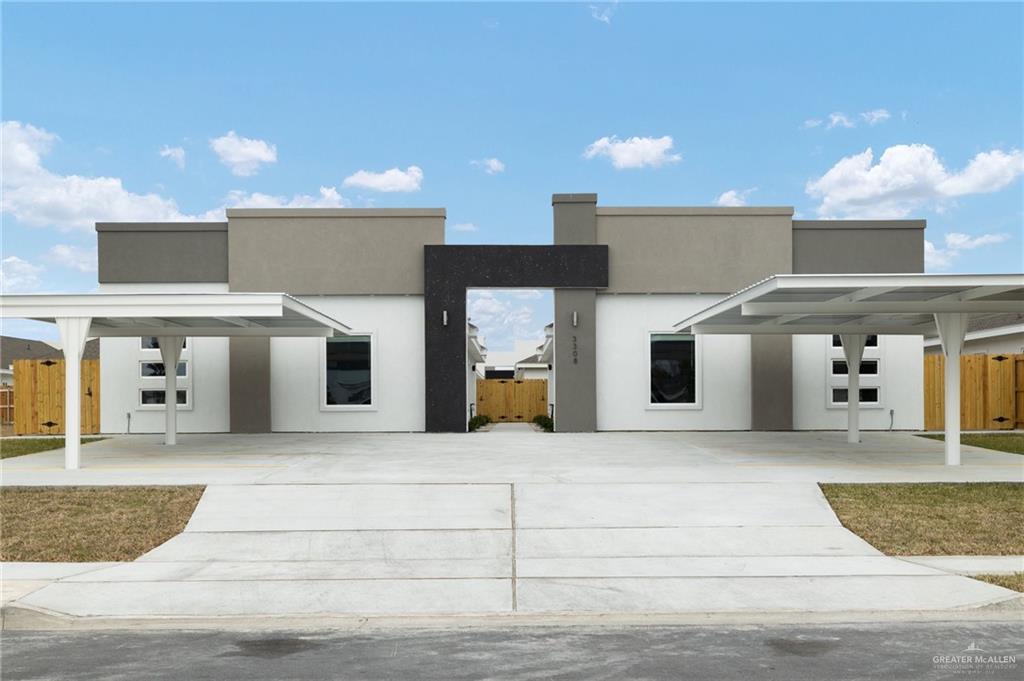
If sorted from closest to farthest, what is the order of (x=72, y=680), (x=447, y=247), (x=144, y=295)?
1. (x=72, y=680)
2. (x=144, y=295)
3. (x=447, y=247)

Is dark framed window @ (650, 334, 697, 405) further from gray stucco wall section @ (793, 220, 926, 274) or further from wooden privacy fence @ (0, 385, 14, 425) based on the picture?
wooden privacy fence @ (0, 385, 14, 425)

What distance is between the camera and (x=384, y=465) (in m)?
14.9

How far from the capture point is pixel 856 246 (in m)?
22.6

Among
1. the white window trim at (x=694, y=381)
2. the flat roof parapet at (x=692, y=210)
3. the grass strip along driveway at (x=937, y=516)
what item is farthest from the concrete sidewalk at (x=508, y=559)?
the flat roof parapet at (x=692, y=210)

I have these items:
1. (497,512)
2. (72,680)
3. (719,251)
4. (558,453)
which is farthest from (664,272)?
(72,680)

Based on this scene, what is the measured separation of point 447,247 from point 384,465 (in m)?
8.44

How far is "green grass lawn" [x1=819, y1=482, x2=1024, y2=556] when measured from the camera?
10406 mm

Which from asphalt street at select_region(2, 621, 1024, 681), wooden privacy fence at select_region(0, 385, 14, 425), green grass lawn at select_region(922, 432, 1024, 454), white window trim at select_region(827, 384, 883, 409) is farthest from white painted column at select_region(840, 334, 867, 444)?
wooden privacy fence at select_region(0, 385, 14, 425)

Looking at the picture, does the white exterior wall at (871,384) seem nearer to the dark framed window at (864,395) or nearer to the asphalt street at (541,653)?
the dark framed window at (864,395)

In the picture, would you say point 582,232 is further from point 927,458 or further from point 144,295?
point 144,295

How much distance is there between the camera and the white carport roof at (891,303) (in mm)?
13219

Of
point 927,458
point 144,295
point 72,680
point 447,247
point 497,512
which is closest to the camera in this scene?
point 72,680

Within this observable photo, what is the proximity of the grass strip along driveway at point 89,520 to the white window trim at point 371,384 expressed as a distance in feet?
31.4

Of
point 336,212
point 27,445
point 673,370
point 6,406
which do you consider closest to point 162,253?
point 336,212
